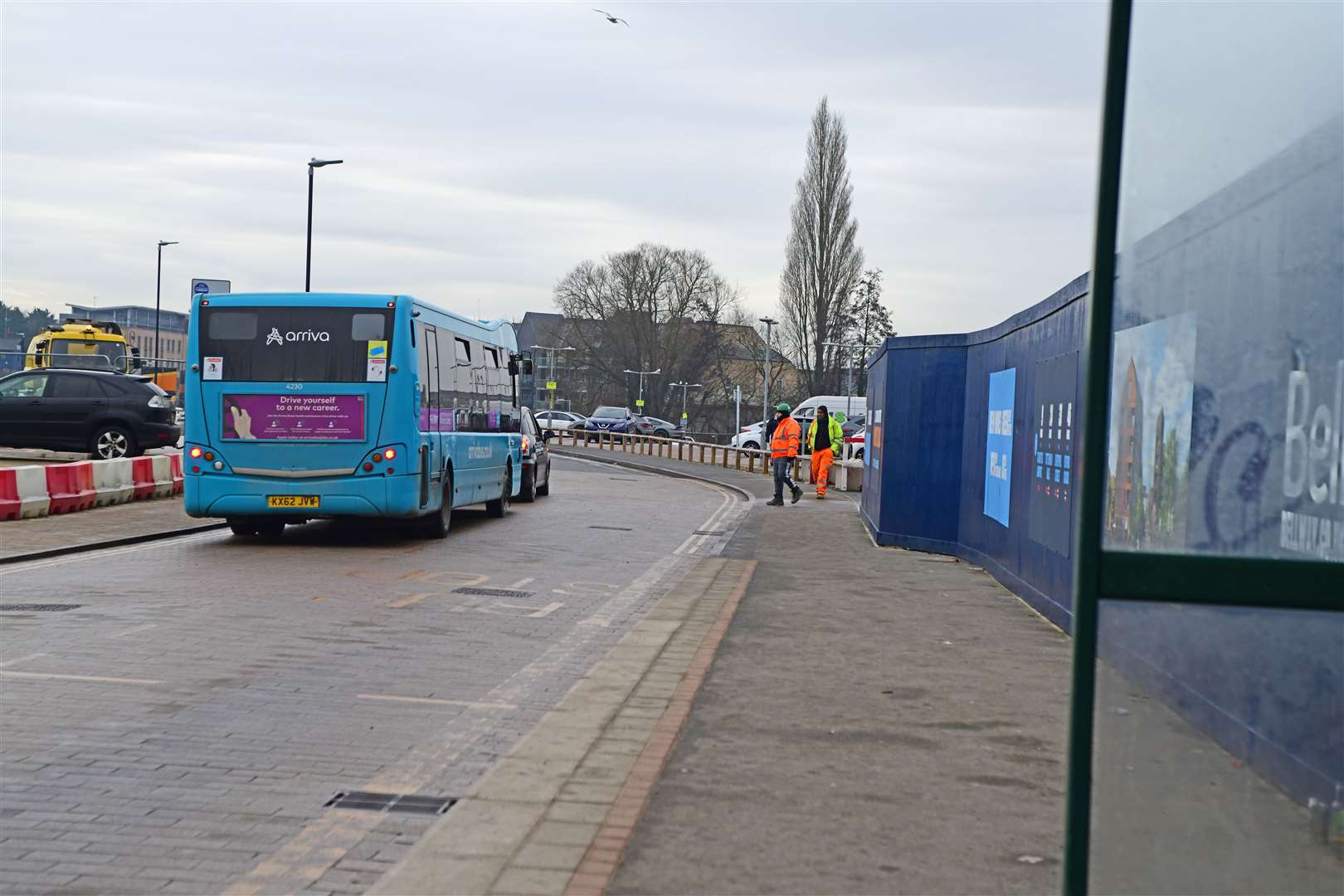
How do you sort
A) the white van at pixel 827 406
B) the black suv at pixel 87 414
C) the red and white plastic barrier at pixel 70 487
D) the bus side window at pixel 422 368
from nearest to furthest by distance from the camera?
the bus side window at pixel 422 368 < the red and white plastic barrier at pixel 70 487 < the black suv at pixel 87 414 < the white van at pixel 827 406

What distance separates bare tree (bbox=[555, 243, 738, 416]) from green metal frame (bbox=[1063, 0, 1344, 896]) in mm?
104466

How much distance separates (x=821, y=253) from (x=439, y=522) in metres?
71.2

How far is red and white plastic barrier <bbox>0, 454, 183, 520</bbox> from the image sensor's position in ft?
63.1

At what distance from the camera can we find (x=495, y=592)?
13.3 m

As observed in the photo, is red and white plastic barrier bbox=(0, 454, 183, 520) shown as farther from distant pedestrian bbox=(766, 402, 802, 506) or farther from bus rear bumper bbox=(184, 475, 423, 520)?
distant pedestrian bbox=(766, 402, 802, 506)

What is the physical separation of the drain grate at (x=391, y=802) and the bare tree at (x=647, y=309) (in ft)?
334

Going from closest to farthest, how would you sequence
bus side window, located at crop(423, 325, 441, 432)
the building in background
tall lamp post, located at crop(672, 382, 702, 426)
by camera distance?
bus side window, located at crop(423, 325, 441, 432), tall lamp post, located at crop(672, 382, 702, 426), the building in background

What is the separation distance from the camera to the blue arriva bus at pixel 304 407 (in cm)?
1712

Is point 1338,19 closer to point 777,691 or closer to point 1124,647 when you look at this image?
point 1124,647

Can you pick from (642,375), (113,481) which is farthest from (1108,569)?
(642,375)

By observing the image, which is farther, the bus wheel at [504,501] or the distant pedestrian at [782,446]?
the distant pedestrian at [782,446]

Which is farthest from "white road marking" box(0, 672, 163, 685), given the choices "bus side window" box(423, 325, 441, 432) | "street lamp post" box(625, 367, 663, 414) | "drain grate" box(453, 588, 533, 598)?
"street lamp post" box(625, 367, 663, 414)

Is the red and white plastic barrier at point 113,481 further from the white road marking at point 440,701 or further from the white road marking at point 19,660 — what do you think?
the white road marking at point 440,701

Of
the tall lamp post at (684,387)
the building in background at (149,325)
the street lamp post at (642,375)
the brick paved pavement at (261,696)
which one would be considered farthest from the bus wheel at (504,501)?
the building in background at (149,325)
